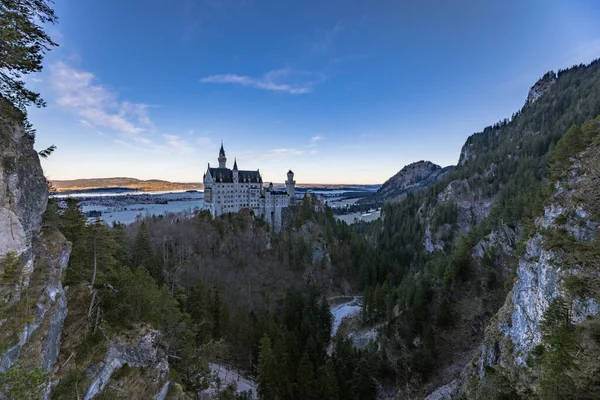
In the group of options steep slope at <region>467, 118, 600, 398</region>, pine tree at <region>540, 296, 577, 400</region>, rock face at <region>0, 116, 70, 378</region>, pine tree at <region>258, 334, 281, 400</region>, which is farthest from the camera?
pine tree at <region>258, 334, 281, 400</region>

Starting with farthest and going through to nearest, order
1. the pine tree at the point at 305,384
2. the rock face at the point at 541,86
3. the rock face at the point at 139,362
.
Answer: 1. the rock face at the point at 541,86
2. the pine tree at the point at 305,384
3. the rock face at the point at 139,362

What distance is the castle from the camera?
77.8 metres

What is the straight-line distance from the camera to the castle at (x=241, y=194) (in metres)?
77.8

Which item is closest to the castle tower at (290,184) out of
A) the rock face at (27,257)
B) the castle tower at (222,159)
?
the castle tower at (222,159)

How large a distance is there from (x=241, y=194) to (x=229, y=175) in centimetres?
692

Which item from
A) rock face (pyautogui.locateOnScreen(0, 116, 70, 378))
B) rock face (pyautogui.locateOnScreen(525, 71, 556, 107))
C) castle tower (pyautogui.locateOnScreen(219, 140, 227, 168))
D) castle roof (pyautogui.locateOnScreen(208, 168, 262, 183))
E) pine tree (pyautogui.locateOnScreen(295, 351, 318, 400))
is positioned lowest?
pine tree (pyautogui.locateOnScreen(295, 351, 318, 400))

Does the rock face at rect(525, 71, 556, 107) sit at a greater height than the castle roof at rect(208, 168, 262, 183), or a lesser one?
greater

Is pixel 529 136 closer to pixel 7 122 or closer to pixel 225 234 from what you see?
pixel 225 234

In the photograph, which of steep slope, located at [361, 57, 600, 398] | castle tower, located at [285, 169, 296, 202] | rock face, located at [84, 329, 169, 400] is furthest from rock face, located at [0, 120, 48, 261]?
castle tower, located at [285, 169, 296, 202]

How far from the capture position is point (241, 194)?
273 ft

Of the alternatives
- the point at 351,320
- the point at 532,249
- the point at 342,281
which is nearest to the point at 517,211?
the point at 532,249

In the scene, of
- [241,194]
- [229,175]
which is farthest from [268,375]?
[229,175]

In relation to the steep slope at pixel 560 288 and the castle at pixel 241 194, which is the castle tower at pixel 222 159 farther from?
the steep slope at pixel 560 288

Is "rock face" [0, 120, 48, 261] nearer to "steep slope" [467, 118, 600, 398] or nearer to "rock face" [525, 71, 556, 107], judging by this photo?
"steep slope" [467, 118, 600, 398]
